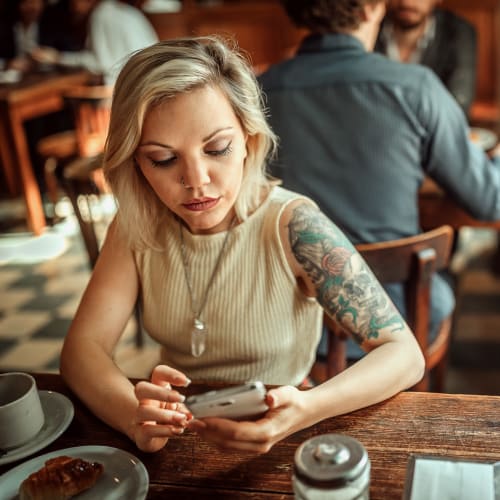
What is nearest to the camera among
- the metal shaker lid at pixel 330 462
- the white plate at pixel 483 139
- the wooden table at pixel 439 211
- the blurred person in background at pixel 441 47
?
the metal shaker lid at pixel 330 462

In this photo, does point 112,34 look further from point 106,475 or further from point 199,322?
point 106,475

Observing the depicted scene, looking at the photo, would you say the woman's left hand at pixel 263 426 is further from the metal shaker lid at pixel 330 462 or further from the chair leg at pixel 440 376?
the chair leg at pixel 440 376

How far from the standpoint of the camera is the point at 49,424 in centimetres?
117

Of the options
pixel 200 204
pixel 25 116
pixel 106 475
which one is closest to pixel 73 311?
pixel 25 116

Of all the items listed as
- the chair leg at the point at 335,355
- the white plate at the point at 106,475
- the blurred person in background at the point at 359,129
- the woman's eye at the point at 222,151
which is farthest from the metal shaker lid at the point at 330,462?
the blurred person in background at the point at 359,129

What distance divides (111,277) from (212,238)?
0.23m

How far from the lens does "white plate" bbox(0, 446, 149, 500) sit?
0.97m

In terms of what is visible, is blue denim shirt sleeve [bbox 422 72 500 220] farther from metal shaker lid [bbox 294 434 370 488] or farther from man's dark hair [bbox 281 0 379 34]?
metal shaker lid [bbox 294 434 370 488]

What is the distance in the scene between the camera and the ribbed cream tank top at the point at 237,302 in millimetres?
1425

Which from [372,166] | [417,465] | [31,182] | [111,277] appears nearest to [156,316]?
[111,277]

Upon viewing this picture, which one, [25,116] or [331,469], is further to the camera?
[25,116]

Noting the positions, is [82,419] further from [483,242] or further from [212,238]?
[483,242]

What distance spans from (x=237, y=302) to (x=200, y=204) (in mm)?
258

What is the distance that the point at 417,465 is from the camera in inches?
38.1
